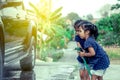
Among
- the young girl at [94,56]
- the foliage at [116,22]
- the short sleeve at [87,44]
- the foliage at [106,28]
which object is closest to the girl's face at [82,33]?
the young girl at [94,56]

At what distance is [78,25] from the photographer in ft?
18.4

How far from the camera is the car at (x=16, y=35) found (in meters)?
6.37

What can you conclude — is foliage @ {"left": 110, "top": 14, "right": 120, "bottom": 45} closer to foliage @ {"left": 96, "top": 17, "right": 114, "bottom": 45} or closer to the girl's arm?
foliage @ {"left": 96, "top": 17, "right": 114, "bottom": 45}

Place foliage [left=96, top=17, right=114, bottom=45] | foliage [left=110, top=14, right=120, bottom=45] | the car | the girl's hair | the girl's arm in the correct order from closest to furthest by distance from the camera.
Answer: the girl's arm → the girl's hair → the car → foliage [left=110, top=14, right=120, bottom=45] → foliage [left=96, top=17, right=114, bottom=45]

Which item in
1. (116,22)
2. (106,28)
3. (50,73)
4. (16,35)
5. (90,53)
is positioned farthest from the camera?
(106,28)

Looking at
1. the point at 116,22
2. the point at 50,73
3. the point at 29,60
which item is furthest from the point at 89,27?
the point at 116,22

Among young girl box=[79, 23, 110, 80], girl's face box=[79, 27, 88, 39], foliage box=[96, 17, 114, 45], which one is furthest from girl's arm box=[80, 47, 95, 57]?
foliage box=[96, 17, 114, 45]

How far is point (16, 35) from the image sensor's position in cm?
734

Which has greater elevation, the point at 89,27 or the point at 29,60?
the point at 89,27

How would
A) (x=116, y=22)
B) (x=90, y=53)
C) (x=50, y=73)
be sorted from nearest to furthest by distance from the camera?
(x=90, y=53) < (x=50, y=73) < (x=116, y=22)

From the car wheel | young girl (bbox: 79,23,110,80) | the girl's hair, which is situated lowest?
the car wheel

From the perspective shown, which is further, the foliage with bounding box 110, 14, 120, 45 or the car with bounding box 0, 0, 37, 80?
the foliage with bounding box 110, 14, 120, 45

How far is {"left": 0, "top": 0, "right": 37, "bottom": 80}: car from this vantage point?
6.37 meters

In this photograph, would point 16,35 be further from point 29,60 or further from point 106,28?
point 106,28
